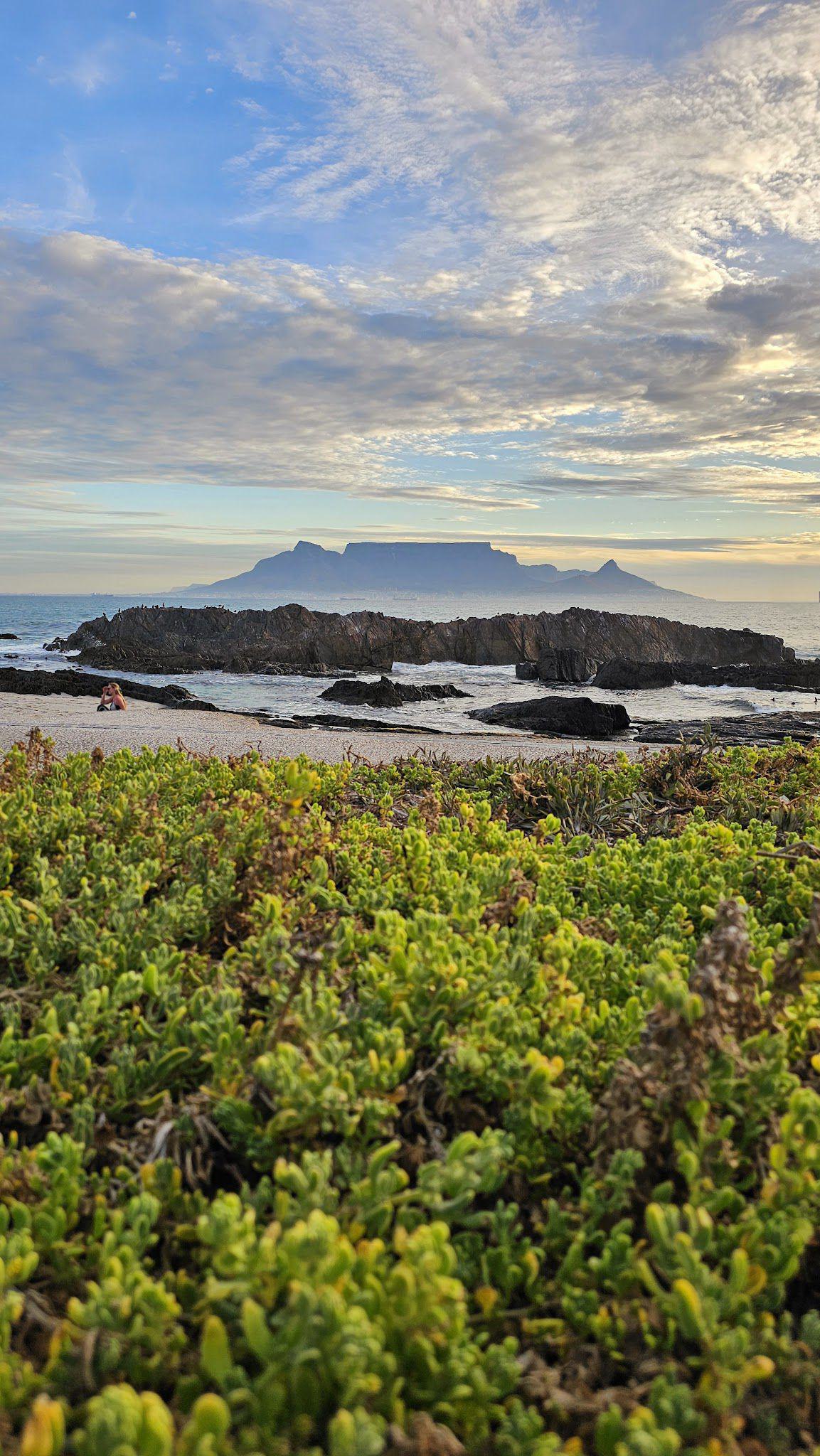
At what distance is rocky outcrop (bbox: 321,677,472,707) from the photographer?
26844 mm

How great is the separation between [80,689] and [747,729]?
17.7 meters

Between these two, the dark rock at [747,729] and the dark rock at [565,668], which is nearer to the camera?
the dark rock at [747,729]

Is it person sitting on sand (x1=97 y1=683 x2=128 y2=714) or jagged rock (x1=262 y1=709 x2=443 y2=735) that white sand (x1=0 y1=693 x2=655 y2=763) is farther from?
jagged rock (x1=262 y1=709 x2=443 y2=735)

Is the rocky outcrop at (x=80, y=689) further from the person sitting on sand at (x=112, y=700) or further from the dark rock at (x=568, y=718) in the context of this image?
the dark rock at (x=568, y=718)

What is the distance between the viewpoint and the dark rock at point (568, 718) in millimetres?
20469

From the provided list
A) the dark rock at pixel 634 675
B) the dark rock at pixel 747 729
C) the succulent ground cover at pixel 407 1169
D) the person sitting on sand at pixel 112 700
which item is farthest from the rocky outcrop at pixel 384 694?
the succulent ground cover at pixel 407 1169

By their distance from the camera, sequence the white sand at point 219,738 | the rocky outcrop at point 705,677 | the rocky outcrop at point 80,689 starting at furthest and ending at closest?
the rocky outcrop at point 705,677 < the rocky outcrop at point 80,689 < the white sand at point 219,738

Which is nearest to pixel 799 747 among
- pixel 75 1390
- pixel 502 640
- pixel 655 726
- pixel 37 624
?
pixel 75 1390

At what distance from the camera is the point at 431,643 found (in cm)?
4381

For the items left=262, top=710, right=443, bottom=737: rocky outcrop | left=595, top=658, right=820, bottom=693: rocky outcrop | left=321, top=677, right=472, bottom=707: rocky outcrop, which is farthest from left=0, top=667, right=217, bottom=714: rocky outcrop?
left=595, top=658, right=820, bottom=693: rocky outcrop

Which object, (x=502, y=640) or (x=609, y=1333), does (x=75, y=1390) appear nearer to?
(x=609, y=1333)

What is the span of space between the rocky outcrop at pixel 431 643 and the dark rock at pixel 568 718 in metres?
17.7

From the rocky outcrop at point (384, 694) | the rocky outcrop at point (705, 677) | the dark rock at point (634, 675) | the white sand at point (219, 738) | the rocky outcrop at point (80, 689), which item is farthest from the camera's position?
the dark rock at point (634, 675)

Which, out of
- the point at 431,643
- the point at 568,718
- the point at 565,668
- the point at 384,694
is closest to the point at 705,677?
the point at 565,668
